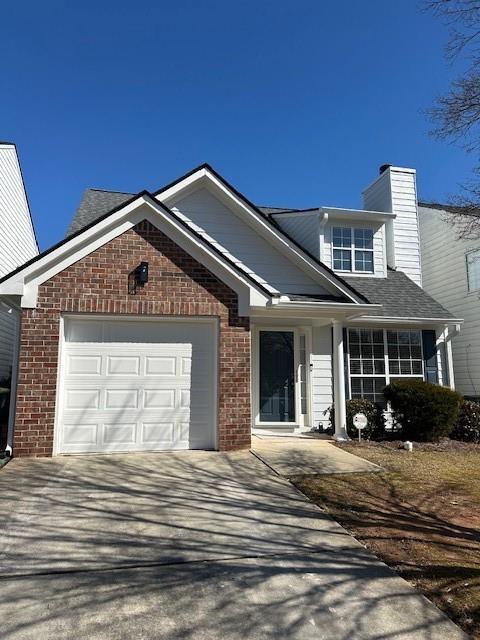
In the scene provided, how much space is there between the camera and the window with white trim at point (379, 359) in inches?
472

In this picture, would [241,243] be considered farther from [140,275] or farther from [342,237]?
[140,275]

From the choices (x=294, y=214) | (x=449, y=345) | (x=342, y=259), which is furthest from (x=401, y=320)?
(x=294, y=214)

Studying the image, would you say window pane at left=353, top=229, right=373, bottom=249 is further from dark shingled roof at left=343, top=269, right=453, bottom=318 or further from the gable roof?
the gable roof

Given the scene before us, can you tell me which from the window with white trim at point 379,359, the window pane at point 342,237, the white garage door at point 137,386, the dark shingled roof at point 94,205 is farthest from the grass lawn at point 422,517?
the dark shingled roof at point 94,205

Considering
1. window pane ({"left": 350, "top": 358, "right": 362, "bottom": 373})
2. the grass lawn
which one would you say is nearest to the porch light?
the grass lawn

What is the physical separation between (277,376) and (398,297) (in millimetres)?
4428

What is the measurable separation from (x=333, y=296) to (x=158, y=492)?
656cm

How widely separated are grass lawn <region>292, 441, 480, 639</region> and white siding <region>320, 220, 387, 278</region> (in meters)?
6.24

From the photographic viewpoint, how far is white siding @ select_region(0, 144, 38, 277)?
13992 millimetres

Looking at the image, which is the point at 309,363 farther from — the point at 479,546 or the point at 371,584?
the point at 371,584

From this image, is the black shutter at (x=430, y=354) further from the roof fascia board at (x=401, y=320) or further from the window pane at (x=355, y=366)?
the window pane at (x=355, y=366)

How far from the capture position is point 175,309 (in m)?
8.44

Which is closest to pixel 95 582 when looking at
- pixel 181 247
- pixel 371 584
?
pixel 371 584

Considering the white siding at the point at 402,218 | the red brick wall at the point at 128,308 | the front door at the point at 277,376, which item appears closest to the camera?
the red brick wall at the point at 128,308
